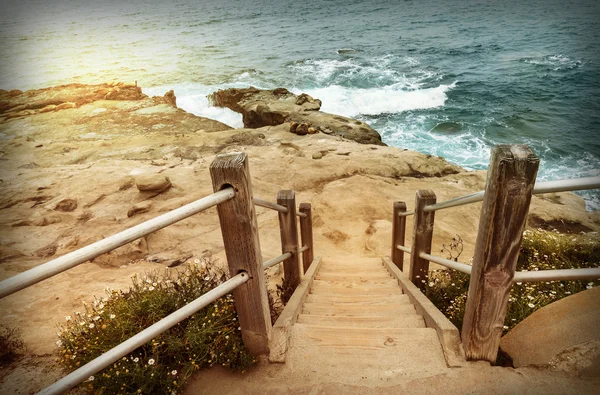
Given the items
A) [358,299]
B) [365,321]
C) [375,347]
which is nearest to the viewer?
[375,347]

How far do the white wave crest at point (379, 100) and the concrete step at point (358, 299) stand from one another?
59.1ft

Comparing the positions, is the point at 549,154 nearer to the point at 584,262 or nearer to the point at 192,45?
the point at 584,262

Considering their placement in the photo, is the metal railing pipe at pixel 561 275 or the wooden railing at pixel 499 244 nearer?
the wooden railing at pixel 499 244

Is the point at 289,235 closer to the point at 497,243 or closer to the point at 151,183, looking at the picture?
the point at 497,243

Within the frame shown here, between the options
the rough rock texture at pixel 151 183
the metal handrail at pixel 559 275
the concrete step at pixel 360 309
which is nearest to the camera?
the metal handrail at pixel 559 275

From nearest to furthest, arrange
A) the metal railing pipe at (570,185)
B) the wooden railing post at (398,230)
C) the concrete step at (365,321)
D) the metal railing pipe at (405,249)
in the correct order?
the metal railing pipe at (570,185) < the concrete step at (365,321) < the metal railing pipe at (405,249) < the wooden railing post at (398,230)

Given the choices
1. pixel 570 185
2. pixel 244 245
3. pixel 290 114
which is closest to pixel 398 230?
pixel 570 185

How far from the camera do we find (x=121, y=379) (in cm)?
184

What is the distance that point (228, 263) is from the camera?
187 centimetres

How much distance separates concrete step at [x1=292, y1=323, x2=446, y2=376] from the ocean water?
11965mm

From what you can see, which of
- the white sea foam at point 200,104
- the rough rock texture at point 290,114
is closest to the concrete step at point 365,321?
the rough rock texture at point 290,114

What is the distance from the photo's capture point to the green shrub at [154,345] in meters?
1.86

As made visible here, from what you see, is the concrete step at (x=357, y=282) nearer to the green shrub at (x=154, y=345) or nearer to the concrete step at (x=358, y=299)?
the concrete step at (x=358, y=299)

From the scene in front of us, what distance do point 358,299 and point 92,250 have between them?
2.95 metres
